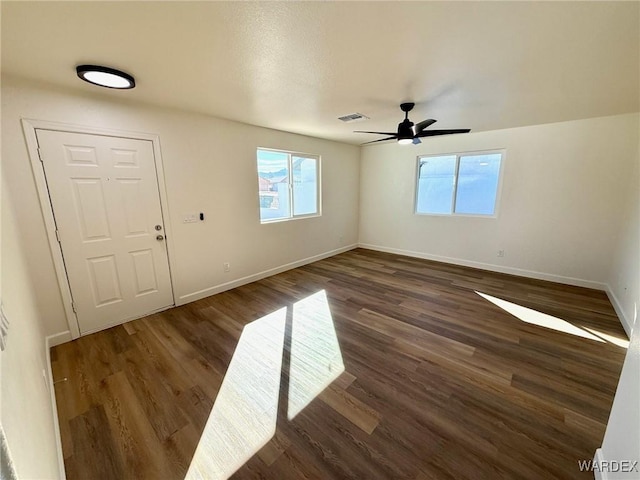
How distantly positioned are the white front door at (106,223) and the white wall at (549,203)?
15.2 feet

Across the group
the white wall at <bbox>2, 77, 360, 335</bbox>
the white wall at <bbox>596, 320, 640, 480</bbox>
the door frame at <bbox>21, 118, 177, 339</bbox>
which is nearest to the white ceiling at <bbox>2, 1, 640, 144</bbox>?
the white wall at <bbox>2, 77, 360, 335</bbox>

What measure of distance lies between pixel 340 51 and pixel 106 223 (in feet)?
9.27

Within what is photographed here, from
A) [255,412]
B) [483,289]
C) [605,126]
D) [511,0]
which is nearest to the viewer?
[511,0]

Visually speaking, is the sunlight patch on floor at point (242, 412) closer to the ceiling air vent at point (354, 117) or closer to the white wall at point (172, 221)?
the white wall at point (172, 221)

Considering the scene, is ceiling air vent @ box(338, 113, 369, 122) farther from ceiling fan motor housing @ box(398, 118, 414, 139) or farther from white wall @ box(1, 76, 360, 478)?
white wall @ box(1, 76, 360, 478)

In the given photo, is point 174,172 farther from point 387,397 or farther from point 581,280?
point 581,280

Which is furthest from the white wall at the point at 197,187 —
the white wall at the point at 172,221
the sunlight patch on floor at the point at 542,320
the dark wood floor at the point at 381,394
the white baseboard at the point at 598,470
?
the white baseboard at the point at 598,470

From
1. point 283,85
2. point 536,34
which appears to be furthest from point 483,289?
point 283,85

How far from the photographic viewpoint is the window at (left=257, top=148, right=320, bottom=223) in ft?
14.0

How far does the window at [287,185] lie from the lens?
426cm

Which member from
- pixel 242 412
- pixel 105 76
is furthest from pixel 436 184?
pixel 105 76

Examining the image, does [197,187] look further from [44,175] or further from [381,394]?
[381,394]

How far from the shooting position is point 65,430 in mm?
1679

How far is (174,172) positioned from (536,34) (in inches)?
138
